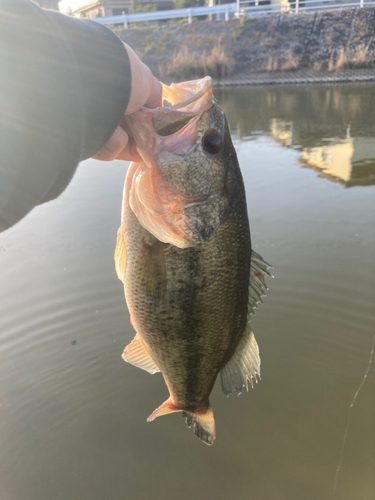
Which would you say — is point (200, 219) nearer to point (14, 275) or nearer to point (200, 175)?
point (200, 175)

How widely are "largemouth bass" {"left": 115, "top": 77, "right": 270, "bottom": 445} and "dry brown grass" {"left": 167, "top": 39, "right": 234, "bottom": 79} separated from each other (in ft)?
64.2

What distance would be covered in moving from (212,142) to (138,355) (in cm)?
111

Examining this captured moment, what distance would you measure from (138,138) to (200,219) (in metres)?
0.39

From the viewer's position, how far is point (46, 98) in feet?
3.76

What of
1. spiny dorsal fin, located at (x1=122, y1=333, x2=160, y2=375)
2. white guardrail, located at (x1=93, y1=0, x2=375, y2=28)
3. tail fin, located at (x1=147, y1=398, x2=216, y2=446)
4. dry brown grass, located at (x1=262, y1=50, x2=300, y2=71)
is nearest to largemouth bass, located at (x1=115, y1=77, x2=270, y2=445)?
spiny dorsal fin, located at (x1=122, y1=333, x2=160, y2=375)

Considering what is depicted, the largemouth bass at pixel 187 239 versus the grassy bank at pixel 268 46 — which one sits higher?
the grassy bank at pixel 268 46

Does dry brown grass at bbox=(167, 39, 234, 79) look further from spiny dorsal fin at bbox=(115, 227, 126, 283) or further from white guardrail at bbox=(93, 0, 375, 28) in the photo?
spiny dorsal fin at bbox=(115, 227, 126, 283)

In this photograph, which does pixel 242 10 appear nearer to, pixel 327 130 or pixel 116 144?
pixel 327 130

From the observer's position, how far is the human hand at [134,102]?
147cm

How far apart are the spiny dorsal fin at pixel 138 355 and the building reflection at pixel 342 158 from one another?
4.79 m

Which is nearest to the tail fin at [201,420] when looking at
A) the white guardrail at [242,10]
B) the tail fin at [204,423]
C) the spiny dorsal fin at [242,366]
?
the tail fin at [204,423]

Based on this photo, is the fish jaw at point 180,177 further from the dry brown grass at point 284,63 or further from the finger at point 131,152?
the dry brown grass at point 284,63

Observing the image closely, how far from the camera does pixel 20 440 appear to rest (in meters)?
2.54

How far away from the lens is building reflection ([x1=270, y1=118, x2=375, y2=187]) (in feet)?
19.8
